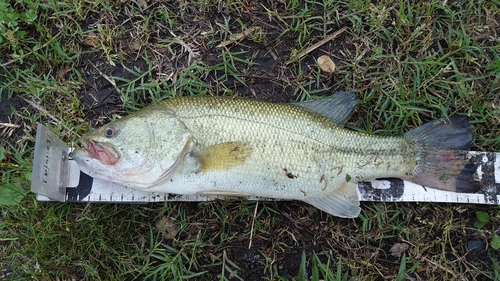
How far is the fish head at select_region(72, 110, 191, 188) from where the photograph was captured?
10.4ft

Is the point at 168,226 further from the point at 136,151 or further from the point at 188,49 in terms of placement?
the point at 188,49

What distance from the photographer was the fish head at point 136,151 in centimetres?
318

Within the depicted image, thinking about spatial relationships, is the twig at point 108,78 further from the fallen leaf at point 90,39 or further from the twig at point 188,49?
the twig at point 188,49

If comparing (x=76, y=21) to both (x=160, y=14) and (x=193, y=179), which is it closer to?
(x=160, y=14)

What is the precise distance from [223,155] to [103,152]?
979 mm

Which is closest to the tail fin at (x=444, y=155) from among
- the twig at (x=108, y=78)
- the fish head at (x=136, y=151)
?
the fish head at (x=136, y=151)

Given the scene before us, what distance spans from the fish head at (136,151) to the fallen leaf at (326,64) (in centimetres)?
168

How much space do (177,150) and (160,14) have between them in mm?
1727

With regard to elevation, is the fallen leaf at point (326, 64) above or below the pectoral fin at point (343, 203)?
above

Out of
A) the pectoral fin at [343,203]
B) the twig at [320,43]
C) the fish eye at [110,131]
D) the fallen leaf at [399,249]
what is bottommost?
the fallen leaf at [399,249]

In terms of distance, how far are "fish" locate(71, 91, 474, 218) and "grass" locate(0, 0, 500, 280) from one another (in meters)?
0.39

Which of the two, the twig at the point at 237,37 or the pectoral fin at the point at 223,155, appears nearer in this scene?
Result: the pectoral fin at the point at 223,155

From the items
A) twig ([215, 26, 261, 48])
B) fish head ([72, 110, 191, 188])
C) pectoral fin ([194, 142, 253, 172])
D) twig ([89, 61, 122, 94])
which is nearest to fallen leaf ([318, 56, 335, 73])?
twig ([215, 26, 261, 48])

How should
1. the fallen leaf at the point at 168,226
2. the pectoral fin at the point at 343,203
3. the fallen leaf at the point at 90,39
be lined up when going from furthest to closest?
the fallen leaf at the point at 90,39 → the fallen leaf at the point at 168,226 → the pectoral fin at the point at 343,203
